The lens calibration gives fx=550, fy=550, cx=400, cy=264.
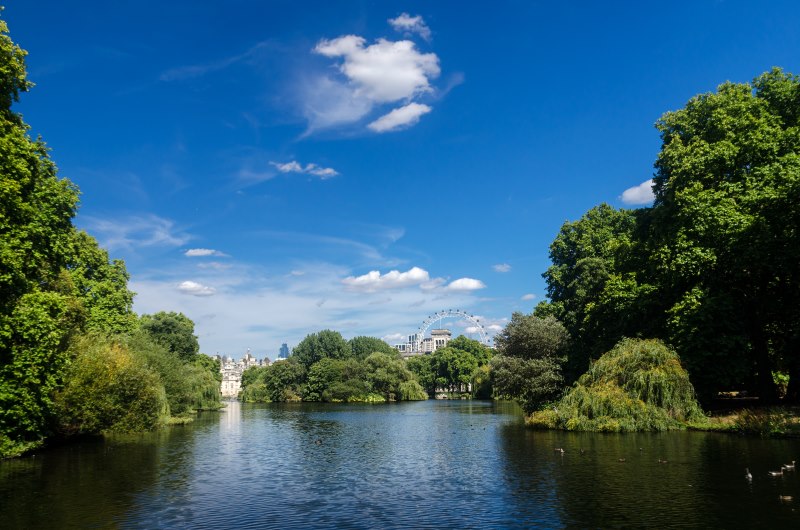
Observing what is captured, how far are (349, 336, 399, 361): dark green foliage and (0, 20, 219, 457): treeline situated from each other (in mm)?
105472

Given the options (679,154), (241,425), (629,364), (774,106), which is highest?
(774,106)

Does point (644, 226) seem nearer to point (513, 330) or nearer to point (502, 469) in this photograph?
point (513, 330)

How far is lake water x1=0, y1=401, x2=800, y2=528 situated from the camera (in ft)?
67.5

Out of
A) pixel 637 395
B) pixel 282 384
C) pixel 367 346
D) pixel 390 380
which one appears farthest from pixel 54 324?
pixel 367 346

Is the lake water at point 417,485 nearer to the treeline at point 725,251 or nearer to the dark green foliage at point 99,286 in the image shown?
the treeline at point 725,251

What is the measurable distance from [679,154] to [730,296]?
14.8 metres

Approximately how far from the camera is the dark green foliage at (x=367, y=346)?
581 feet

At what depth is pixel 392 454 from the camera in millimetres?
39875

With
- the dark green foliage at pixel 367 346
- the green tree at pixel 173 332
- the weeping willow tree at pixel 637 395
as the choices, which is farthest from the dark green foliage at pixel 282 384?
the weeping willow tree at pixel 637 395

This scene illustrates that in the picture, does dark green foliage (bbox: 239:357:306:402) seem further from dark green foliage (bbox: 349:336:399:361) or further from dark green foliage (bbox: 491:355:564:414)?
dark green foliage (bbox: 491:355:564:414)

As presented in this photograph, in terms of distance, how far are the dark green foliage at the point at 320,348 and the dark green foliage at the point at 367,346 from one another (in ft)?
56.3

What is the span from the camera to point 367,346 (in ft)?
589

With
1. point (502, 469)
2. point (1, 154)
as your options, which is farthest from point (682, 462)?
point (1, 154)

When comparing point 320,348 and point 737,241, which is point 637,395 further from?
point 320,348
